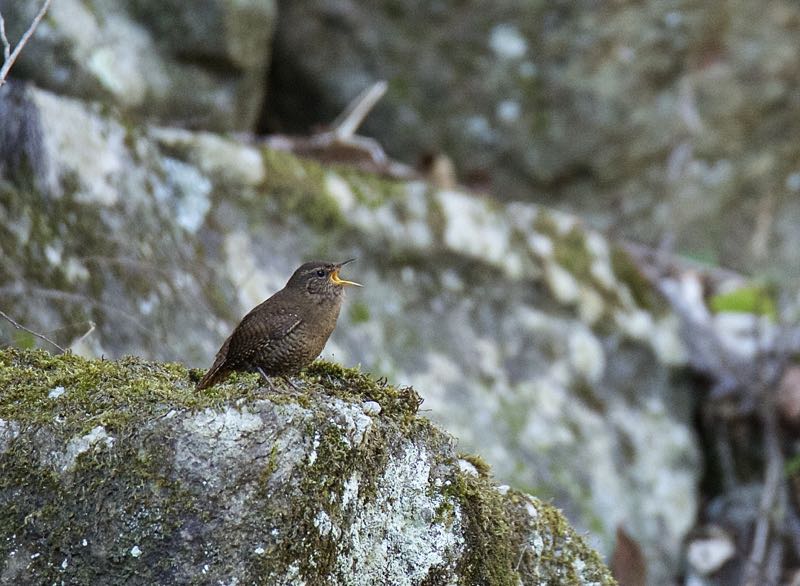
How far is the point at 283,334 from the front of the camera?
10.2 feet

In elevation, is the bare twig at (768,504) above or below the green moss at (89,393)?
above

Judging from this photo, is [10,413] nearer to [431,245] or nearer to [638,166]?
[431,245]

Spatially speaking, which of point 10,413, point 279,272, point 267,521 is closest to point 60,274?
point 279,272

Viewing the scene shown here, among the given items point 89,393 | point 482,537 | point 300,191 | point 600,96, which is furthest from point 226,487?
point 600,96

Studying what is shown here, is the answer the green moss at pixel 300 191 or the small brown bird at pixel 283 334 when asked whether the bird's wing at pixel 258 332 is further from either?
the green moss at pixel 300 191

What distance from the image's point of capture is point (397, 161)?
7223 mm

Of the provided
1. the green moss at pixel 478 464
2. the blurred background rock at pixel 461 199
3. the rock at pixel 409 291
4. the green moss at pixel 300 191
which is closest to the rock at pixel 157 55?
the blurred background rock at pixel 461 199

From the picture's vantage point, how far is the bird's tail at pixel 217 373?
9.29 feet

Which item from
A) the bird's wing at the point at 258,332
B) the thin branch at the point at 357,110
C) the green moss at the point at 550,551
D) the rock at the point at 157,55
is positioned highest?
the thin branch at the point at 357,110

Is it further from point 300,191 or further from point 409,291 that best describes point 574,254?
point 300,191

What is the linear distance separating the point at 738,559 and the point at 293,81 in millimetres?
4010

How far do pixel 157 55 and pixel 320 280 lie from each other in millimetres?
2511

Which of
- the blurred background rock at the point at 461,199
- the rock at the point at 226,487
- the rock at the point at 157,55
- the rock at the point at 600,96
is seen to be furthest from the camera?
the rock at the point at 600,96

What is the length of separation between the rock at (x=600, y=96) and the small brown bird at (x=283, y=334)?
3911 mm
